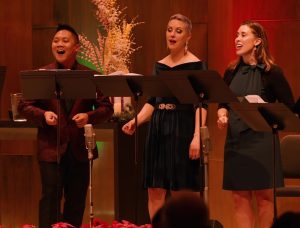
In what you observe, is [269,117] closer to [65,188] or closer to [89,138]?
[89,138]

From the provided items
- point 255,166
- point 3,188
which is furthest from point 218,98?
point 3,188

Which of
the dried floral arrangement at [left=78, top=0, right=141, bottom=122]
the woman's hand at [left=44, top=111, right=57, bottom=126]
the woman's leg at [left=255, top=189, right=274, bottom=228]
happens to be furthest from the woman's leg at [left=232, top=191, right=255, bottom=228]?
the dried floral arrangement at [left=78, top=0, right=141, bottom=122]

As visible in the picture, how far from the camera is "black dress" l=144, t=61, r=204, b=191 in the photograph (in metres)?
5.27

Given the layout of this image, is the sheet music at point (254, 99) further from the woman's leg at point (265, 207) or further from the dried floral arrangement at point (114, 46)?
the dried floral arrangement at point (114, 46)

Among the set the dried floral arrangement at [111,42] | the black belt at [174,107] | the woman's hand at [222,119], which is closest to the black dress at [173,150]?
the black belt at [174,107]

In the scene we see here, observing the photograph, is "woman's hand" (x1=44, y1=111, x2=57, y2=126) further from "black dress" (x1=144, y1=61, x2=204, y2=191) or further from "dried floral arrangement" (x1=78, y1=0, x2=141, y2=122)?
"dried floral arrangement" (x1=78, y1=0, x2=141, y2=122)

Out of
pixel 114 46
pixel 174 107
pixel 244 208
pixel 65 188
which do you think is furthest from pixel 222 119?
pixel 114 46

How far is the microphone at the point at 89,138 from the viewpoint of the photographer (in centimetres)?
504

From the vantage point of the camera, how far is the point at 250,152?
5086 millimetres

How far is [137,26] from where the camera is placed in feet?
23.8

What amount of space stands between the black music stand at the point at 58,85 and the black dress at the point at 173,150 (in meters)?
0.52

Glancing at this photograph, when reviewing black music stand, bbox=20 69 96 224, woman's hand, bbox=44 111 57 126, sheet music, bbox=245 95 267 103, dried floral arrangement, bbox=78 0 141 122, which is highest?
dried floral arrangement, bbox=78 0 141 122

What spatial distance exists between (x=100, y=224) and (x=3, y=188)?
2.81 meters

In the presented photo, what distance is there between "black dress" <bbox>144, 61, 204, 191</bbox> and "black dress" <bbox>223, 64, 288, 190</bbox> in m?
0.27
